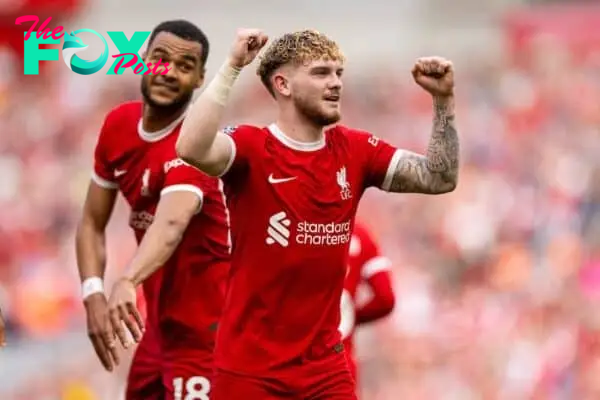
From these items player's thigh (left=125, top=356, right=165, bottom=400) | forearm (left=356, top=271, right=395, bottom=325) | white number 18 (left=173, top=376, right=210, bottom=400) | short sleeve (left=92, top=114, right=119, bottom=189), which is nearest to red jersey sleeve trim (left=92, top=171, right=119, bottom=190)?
short sleeve (left=92, top=114, right=119, bottom=189)

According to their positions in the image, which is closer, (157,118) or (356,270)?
(157,118)

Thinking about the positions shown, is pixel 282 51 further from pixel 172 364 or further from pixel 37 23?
pixel 37 23

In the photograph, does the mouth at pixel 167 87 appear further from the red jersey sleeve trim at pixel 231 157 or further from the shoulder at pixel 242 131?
the red jersey sleeve trim at pixel 231 157

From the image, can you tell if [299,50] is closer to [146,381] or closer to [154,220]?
[154,220]

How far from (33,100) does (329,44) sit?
15.6 metres

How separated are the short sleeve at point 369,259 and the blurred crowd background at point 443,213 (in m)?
4.50

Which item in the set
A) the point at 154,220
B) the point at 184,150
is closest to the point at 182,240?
the point at 154,220

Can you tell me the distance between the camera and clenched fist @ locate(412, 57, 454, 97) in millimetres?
7137

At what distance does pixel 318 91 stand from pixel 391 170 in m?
0.52

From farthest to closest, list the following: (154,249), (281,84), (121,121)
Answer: (121,121)
(154,249)
(281,84)

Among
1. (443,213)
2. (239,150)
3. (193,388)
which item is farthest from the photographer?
(443,213)

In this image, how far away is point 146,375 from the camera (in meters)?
8.21

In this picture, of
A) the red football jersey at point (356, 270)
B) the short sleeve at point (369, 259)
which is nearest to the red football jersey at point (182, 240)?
the red football jersey at point (356, 270)

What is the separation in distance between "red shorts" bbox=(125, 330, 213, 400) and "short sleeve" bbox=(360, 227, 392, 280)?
172 centimetres
